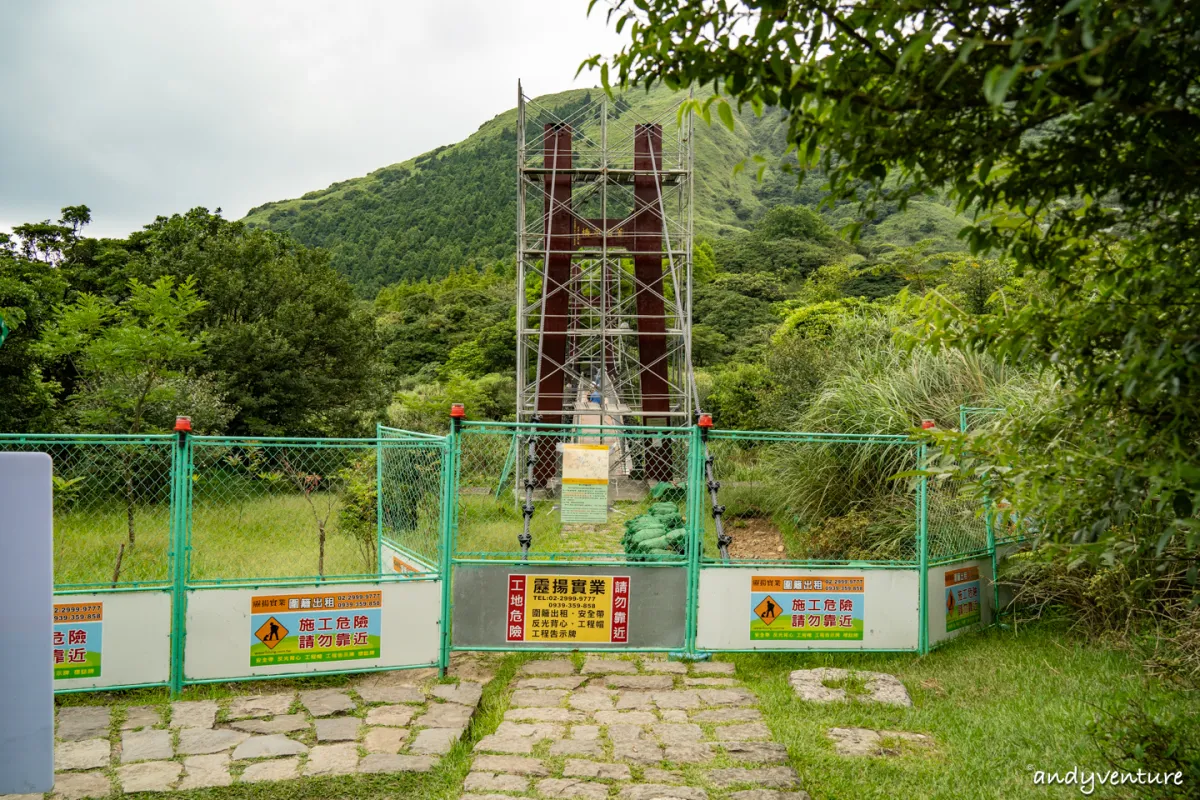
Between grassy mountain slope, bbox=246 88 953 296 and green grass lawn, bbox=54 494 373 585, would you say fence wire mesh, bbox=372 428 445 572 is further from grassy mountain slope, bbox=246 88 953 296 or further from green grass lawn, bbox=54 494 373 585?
grassy mountain slope, bbox=246 88 953 296

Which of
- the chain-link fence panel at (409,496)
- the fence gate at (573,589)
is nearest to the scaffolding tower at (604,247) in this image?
the chain-link fence panel at (409,496)

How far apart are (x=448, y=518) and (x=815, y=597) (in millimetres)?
2936

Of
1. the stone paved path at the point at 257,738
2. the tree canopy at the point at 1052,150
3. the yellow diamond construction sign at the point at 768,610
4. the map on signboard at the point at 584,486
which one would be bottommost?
the stone paved path at the point at 257,738

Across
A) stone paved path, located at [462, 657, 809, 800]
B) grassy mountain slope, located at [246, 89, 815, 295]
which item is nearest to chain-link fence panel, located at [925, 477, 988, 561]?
stone paved path, located at [462, 657, 809, 800]

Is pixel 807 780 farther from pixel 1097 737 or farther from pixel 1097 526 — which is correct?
pixel 1097 526

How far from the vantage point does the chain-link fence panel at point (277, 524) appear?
7778 millimetres

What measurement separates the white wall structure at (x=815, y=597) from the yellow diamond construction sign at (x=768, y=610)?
33 millimetres

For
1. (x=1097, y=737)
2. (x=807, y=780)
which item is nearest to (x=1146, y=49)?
(x=1097, y=737)

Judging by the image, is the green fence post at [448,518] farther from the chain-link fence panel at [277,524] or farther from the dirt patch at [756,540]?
the dirt patch at [756,540]

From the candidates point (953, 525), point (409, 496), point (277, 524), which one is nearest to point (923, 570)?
point (953, 525)

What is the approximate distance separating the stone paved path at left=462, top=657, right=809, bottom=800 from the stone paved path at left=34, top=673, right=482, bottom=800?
453mm

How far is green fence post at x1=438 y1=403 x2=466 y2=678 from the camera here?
6.59 meters

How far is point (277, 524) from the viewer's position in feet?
28.5

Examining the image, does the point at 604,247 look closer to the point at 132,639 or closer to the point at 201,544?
the point at 201,544
